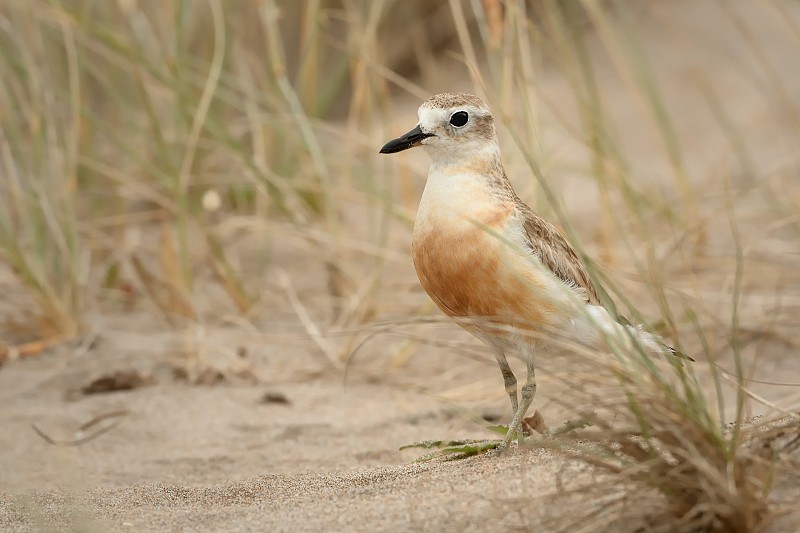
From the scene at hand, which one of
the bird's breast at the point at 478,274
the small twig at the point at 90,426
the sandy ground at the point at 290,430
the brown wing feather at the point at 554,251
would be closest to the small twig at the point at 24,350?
the sandy ground at the point at 290,430

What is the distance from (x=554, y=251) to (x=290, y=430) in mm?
1410

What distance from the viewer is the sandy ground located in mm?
2723

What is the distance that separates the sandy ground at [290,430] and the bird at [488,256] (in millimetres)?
131

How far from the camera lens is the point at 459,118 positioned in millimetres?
3543

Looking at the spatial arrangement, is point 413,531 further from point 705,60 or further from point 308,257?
point 705,60

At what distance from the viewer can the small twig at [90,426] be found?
13.8 feet

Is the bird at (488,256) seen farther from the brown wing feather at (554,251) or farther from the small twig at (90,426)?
the small twig at (90,426)

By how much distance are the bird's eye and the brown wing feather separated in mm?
314

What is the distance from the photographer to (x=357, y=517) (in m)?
2.72

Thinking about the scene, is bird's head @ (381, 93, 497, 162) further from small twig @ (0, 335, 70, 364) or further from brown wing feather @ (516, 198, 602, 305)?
small twig @ (0, 335, 70, 364)

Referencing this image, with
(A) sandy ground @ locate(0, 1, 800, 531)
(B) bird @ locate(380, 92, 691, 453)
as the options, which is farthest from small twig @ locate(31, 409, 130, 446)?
(B) bird @ locate(380, 92, 691, 453)

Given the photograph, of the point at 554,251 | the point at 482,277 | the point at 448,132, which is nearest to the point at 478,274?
the point at 482,277

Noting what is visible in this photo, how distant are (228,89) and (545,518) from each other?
441 centimetres

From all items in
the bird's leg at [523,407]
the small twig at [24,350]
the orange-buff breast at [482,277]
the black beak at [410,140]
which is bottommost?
the small twig at [24,350]
